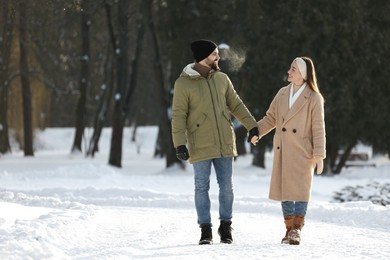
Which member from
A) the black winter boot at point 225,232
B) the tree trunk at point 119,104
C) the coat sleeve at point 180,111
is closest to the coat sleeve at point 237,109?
the coat sleeve at point 180,111

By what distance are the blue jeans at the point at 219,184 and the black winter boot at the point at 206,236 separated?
0.18 ft

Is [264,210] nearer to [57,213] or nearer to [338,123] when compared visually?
[57,213]

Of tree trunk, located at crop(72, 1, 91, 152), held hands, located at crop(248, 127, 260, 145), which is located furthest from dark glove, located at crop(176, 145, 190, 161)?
tree trunk, located at crop(72, 1, 91, 152)

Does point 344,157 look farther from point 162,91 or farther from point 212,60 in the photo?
point 212,60

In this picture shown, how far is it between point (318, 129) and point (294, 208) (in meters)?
0.87

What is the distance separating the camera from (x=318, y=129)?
934cm

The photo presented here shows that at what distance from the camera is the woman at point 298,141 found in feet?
30.7

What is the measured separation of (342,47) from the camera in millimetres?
29359

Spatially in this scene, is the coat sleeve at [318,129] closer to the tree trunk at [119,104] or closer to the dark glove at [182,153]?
the dark glove at [182,153]

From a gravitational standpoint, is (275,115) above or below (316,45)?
below

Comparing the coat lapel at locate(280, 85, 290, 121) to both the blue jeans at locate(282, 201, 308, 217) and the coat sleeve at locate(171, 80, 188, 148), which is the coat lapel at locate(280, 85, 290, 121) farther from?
the coat sleeve at locate(171, 80, 188, 148)

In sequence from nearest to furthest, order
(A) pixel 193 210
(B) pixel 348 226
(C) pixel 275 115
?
(C) pixel 275 115 → (B) pixel 348 226 → (A) pixel 193 210

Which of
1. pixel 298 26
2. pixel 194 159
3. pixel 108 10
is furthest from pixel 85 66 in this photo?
pixel 194 159

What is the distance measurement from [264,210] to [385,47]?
655 inches
